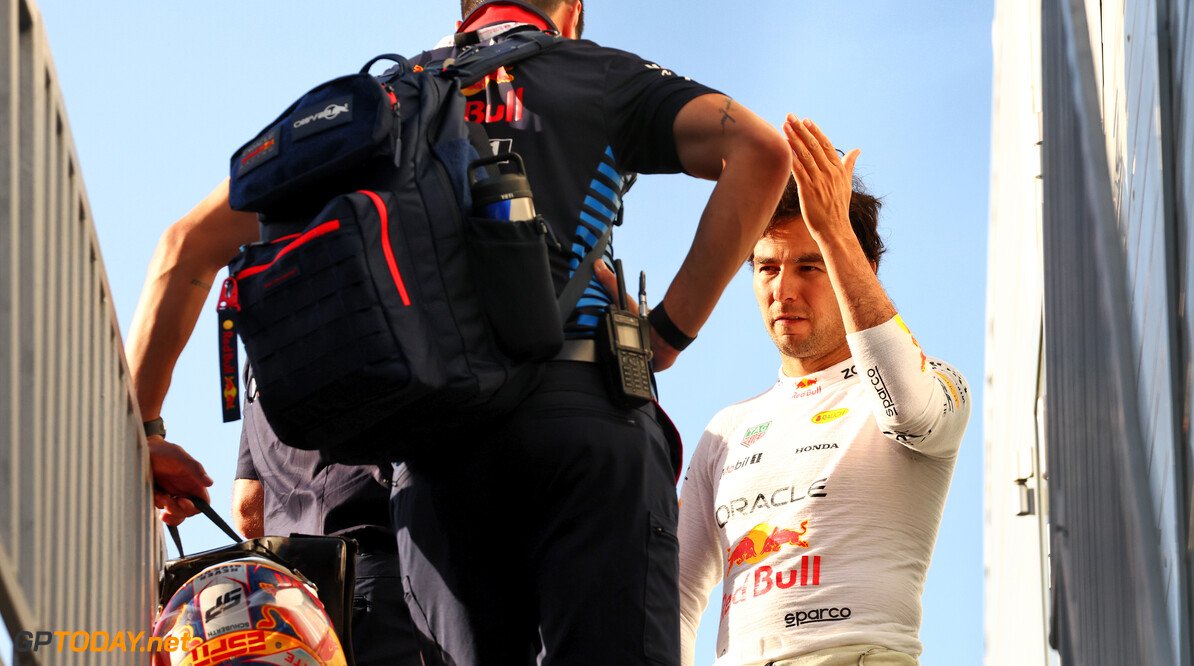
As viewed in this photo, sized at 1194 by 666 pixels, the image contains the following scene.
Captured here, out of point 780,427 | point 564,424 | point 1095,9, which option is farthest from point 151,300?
point 1095,9

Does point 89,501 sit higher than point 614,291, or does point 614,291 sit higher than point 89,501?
point 614,291

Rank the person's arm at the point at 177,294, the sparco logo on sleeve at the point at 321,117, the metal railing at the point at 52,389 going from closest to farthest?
the metal railing at the point at 52,389, the sparco logo on sleeve at the point at 321,117, the person's arm at the point at 177,294

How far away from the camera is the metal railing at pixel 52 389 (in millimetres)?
1878

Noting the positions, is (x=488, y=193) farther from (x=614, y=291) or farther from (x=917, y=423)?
(x=917, y=423)

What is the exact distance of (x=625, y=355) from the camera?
2.38m

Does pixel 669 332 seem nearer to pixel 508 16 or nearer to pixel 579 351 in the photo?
pixel 579 351

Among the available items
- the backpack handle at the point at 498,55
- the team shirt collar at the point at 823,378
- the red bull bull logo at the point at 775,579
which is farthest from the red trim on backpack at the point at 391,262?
the team shirt collar at the point at 823,378

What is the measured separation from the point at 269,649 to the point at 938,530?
1665 millimetres

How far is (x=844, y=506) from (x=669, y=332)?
0.76 metres

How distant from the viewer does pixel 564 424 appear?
2.29m

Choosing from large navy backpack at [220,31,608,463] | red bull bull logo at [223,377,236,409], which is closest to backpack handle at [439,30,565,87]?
large navy backpack at [220,31,608,463]

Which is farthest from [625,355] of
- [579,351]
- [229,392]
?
[229,392]

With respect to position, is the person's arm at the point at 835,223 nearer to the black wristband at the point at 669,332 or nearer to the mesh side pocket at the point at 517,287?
the black wristband at the point at 669,332

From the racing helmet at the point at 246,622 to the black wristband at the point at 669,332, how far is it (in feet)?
2.68
